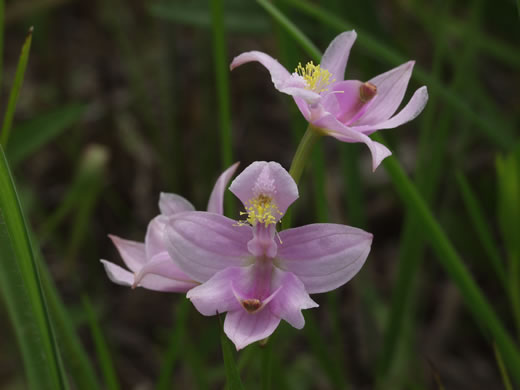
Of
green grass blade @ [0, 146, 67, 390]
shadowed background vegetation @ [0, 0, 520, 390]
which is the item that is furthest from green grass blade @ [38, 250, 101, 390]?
green grass blade @ [0, 146, 67, 390]

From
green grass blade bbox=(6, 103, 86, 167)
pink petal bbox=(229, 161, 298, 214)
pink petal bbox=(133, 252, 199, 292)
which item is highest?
green grass blade bbox=(6, 103, 86, 167)

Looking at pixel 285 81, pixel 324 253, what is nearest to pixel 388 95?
pixel 285 81

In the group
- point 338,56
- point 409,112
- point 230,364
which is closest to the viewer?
point 230,364

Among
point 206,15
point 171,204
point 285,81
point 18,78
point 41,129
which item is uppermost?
point 206,15

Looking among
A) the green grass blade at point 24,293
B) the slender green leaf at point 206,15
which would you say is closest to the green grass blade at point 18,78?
the green grass blade at point 24,293

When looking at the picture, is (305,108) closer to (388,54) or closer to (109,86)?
(388,54)

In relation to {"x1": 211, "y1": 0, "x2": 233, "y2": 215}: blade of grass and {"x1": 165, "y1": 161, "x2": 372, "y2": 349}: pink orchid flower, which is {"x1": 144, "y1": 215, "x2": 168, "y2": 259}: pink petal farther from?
{"x1": 211, "y1": 0, "x2": 233, "y2": 215}: blade of grass

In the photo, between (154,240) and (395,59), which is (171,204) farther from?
(395,59)
